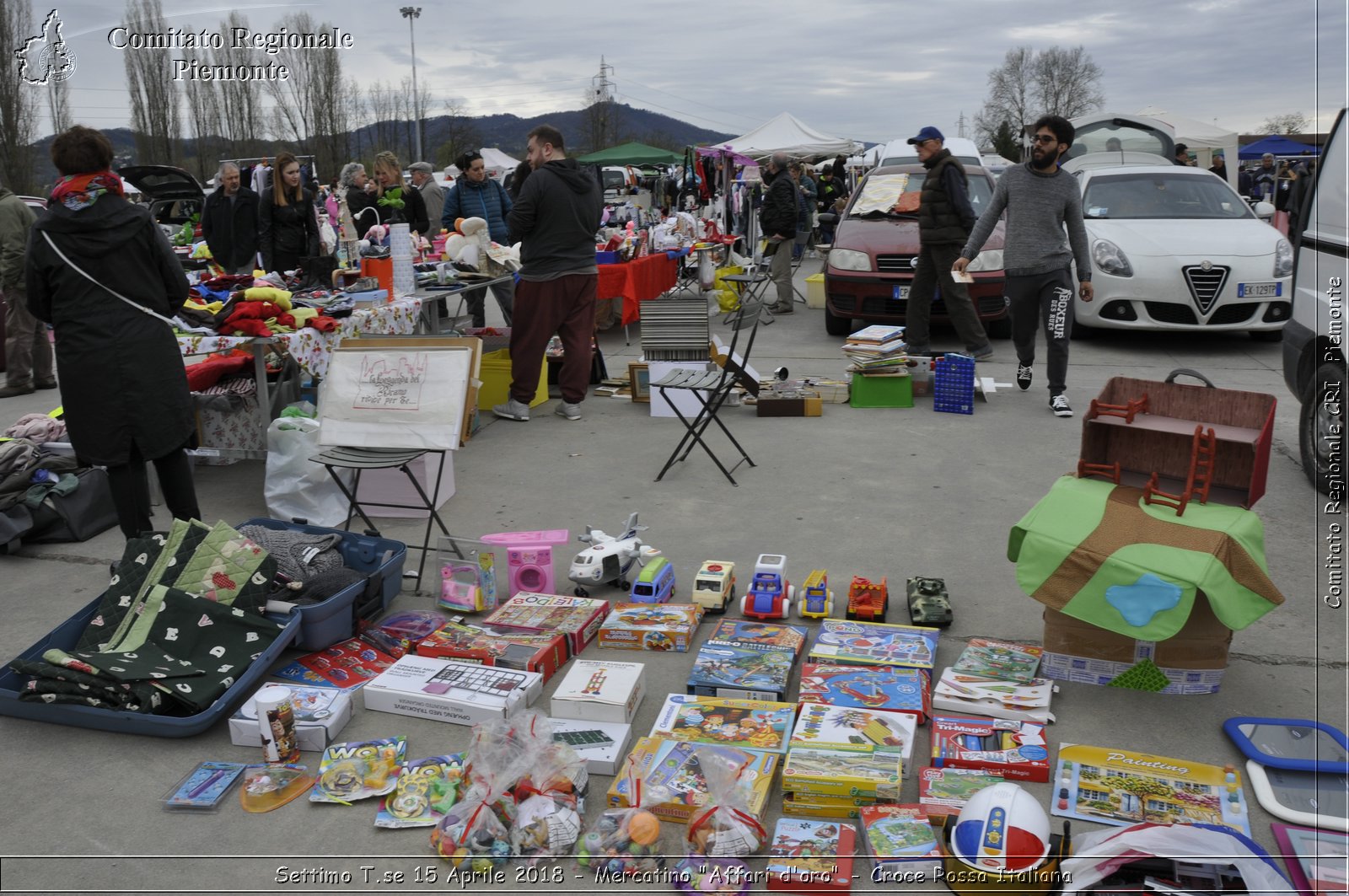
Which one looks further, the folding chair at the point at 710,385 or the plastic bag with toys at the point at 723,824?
the folding chair at the point at 710,385

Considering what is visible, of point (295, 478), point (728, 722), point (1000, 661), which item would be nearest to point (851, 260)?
point (295, 478)

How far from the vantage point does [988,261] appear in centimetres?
944

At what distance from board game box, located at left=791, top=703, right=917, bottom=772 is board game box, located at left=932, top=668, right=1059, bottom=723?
0.72ft

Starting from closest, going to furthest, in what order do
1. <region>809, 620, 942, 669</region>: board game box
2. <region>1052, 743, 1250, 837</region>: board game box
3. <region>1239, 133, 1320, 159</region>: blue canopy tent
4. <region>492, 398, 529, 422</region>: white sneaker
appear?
<region>1052, 743, 1250, 837</region>: board game box, <region>809, 620, 942, 669</region>: board game box, <region>492, 398, 529, 422</region>: white sneaker, <region>1239, 133, 1320, 159</region>: blue canopy tent

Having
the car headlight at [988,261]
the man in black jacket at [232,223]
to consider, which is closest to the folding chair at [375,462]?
the man in black jacket at [232,223]

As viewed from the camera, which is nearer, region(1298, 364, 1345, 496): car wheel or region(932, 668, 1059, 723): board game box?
region(932, 668, 1059, 723): board game box

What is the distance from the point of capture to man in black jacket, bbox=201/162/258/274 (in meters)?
8.81

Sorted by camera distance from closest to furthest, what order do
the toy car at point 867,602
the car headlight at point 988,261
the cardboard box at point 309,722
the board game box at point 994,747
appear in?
the board game box at point 994,747 → the cardboard box at point 309,722 → the toy car at point 867,602 → the car headlight at point 988,261

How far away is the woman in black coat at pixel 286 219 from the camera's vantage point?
26.0ft

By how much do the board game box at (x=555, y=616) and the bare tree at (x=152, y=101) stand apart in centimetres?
465

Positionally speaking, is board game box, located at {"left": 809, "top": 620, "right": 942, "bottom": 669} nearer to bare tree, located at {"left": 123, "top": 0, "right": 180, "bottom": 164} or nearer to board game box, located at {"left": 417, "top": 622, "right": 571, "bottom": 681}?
board game box, located at {"left": 417, "top": 622, "right": 571, "bottom": 681}

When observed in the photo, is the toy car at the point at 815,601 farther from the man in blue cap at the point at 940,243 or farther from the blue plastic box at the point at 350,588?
the man in blue cap at the point at 940,243

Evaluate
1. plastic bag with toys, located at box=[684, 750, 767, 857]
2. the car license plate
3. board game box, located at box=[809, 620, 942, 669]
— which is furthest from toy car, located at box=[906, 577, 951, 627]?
the car license plate

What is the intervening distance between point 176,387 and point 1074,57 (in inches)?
975
